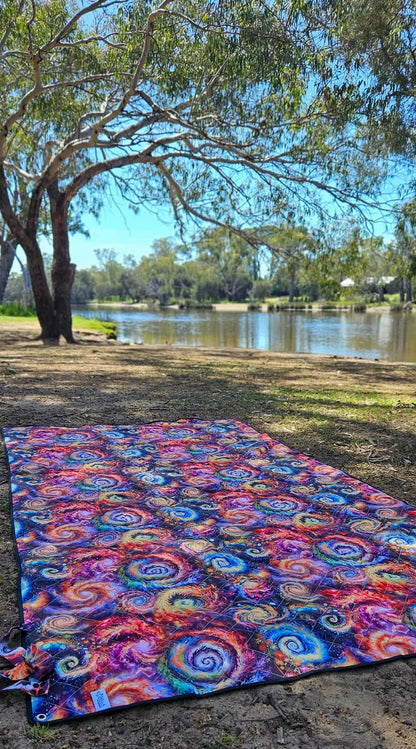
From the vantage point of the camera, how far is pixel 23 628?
1539mm

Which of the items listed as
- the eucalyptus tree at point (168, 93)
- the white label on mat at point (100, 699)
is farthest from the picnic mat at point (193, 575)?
the eucalyptus tree at point (168, 93)

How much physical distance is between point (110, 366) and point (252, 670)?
5.75 meters

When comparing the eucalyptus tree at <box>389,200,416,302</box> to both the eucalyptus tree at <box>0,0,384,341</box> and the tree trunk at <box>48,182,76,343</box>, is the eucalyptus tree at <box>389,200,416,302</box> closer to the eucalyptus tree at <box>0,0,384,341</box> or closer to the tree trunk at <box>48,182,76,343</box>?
the eucalyptus tree at <box>0,0,384,341</box>

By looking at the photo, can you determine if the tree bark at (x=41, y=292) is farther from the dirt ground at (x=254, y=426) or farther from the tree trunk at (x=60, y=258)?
the dirt ground at (x=254, y=426)

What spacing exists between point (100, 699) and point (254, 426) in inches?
106

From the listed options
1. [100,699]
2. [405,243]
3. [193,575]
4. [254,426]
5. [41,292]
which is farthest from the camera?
[41,292]

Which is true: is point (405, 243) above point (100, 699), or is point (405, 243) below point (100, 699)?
above

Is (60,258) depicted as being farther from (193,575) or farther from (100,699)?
(100,699)

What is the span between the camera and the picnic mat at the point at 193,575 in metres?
1.42

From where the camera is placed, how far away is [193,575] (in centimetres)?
186

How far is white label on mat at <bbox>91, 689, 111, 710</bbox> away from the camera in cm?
129

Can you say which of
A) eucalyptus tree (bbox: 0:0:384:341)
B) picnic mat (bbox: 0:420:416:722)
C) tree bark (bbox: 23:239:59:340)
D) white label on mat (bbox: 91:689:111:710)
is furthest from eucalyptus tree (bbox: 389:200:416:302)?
white label on mat (bbox: 91:689:111:710)

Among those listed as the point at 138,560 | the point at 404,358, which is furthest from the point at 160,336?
the point at 138,560

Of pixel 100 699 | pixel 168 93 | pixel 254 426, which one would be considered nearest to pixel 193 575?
pixel 100 699
